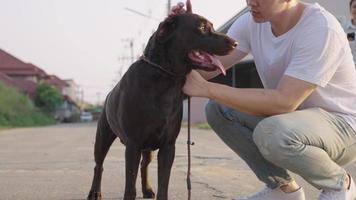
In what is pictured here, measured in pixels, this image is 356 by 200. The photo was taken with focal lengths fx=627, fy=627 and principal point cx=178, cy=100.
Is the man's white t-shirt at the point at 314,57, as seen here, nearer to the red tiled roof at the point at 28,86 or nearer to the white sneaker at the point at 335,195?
the white sneaker at the point at 335,195

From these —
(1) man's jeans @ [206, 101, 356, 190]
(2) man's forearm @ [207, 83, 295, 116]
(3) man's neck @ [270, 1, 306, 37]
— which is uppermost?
(3) man's neck @ [270, 1, 306, 37]

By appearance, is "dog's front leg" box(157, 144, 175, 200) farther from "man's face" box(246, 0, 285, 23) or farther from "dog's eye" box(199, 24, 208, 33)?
"man's face" box(246, 0, 285, 23)

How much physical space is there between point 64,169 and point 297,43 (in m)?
5.09

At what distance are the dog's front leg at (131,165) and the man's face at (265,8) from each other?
1.25 m

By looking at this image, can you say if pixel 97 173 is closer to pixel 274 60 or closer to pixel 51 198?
pixel 51 198

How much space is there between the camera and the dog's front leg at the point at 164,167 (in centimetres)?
450

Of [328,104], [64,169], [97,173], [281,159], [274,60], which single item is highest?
[274,60]

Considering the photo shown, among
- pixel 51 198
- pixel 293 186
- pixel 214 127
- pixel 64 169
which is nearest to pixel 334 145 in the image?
pixel 293 186

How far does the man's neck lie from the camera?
390 cm

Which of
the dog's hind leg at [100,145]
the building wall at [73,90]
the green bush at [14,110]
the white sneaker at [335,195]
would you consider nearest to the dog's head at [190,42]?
the white sneaker at [335,195]

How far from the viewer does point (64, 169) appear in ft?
27.0

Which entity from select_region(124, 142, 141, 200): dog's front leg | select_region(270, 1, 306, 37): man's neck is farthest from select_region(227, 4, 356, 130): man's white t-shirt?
select_region(124, 142, 141, 200): dog's front leg

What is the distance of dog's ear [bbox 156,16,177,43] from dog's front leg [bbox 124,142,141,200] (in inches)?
31.6

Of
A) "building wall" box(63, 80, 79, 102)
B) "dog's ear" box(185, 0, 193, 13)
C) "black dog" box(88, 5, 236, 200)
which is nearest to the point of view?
"black dog" box(88, 5, 236, 200)
